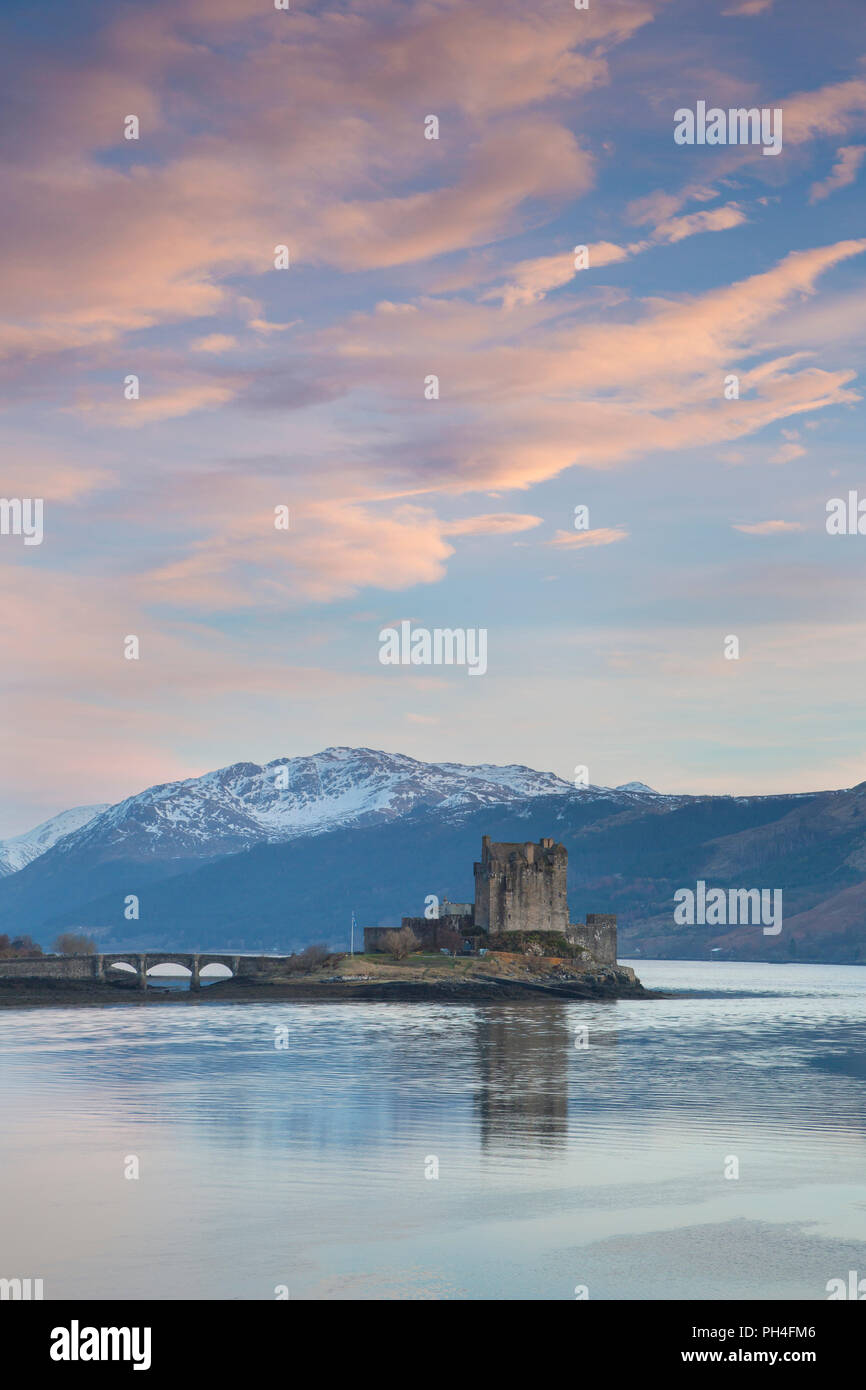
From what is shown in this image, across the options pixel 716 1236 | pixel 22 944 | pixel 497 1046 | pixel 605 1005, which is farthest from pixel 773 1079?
pixel 22 944

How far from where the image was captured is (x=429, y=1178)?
32594 mm

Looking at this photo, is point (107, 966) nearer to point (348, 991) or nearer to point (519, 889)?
point (348, 991)

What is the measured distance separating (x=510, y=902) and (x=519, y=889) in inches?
67.4

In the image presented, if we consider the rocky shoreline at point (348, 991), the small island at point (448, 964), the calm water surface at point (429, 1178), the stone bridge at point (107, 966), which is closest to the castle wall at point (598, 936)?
the small island at point (448, 964)

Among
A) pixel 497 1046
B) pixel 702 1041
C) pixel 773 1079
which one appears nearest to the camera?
pixel 773 1079

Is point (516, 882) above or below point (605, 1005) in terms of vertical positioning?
above

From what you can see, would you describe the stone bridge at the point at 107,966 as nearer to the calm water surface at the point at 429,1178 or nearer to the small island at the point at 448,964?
the small island at the point at 448,964

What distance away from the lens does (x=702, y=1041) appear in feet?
284

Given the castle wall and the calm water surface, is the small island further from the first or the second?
the calm water surface

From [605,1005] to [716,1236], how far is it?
112 meters

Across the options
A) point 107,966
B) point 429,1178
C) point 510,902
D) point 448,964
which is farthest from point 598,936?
point 429,1178
